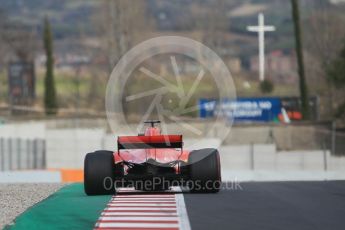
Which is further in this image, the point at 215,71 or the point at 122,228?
the point at 215,71

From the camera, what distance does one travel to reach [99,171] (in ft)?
61.2

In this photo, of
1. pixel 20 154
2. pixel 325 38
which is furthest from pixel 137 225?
pixel 325 38

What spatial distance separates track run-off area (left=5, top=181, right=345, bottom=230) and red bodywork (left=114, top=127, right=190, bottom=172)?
749mm

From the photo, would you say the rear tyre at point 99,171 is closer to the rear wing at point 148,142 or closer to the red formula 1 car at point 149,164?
the red formula 1 car at point 149,164

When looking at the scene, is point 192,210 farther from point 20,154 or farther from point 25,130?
point 25,130

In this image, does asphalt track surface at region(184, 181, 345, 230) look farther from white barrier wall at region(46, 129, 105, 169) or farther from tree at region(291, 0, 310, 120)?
tree at region(291, 0, 310, 120)

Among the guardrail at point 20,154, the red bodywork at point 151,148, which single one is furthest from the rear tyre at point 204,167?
the guardrail at point 20,154

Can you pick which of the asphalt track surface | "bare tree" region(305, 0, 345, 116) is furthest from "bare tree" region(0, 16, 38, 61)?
the asphalt track surface

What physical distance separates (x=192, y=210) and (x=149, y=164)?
2.97m

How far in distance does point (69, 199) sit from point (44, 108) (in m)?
51.4

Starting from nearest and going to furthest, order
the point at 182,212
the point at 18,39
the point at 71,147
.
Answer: the point at 182,212
the point at 71,147
the point at 18,39

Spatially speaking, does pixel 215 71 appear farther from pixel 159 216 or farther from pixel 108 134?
pixel 108 134

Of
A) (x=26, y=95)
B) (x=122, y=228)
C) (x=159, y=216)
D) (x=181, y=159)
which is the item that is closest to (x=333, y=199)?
(x=181, y=159)

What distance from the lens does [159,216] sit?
15.1 metres
